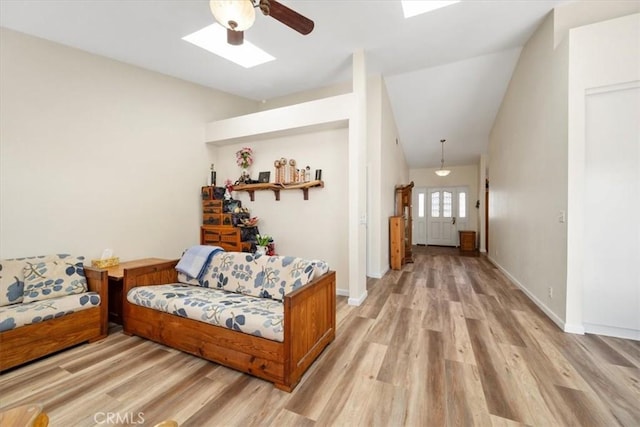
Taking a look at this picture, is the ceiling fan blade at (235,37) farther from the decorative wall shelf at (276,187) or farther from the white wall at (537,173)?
the white wall at (537,173)

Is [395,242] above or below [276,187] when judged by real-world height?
below

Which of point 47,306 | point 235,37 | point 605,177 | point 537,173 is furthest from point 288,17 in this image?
point 537,173

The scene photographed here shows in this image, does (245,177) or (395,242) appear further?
(395,242)

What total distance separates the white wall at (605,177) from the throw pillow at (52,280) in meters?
4.85

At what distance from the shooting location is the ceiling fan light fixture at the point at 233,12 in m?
1.55

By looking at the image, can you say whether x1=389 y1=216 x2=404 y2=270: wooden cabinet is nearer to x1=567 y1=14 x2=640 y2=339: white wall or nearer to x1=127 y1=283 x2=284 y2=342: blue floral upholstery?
x1=567 y1=14 x2=640 y2=339: white wall

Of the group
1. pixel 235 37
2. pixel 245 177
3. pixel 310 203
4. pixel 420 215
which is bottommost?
pixel 420 215

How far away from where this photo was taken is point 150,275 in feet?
9.12

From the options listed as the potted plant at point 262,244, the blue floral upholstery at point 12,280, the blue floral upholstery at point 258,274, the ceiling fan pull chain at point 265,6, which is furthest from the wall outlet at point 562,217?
the blue floral upholstery at point 12,280

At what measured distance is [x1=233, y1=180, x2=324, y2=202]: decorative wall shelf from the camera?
152 inches

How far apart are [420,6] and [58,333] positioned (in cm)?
466

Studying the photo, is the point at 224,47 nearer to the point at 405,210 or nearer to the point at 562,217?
the point at 562,217

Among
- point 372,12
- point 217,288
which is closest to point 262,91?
point 372,12

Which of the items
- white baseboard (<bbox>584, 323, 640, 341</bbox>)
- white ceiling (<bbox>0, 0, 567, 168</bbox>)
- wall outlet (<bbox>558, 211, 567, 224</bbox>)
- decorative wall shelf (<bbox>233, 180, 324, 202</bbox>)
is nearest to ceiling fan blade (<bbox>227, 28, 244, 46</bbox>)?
white ceiling (<bbox>0, 0, 567, 168</bbox>)
